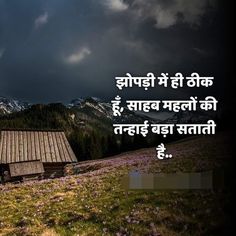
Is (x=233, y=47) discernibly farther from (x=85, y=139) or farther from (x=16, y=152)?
(x=85, y=139)

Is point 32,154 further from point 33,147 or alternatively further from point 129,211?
point 129,211

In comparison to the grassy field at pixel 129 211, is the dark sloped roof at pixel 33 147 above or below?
above

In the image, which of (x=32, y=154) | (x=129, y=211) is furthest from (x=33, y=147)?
(x=129, y=211)

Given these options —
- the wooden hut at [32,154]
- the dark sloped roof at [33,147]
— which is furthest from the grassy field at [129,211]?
the dark sloped roof at [33,147]

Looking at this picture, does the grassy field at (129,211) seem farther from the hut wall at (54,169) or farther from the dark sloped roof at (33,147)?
the hut wall at (54,169)

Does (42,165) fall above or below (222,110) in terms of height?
below

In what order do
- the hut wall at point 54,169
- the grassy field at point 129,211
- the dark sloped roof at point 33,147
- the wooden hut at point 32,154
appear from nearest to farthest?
the grassy field at point 129,211 → the wooden hut at point 32,154 → the dark sloped roof at point 33,147 → the hut wall at point 54,169

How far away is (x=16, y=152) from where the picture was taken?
→ 114ft

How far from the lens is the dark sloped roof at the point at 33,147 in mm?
34281

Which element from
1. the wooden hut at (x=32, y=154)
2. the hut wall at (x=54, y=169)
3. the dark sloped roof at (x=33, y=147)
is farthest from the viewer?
the hut wall at (x=54, y=169)

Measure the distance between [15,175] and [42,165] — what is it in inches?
100

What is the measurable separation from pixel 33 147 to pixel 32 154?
3.93 feet

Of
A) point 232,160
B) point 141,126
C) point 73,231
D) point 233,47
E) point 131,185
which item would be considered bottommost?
point 73,231

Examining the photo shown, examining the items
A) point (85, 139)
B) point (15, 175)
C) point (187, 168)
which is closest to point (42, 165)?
point (15, 175)
